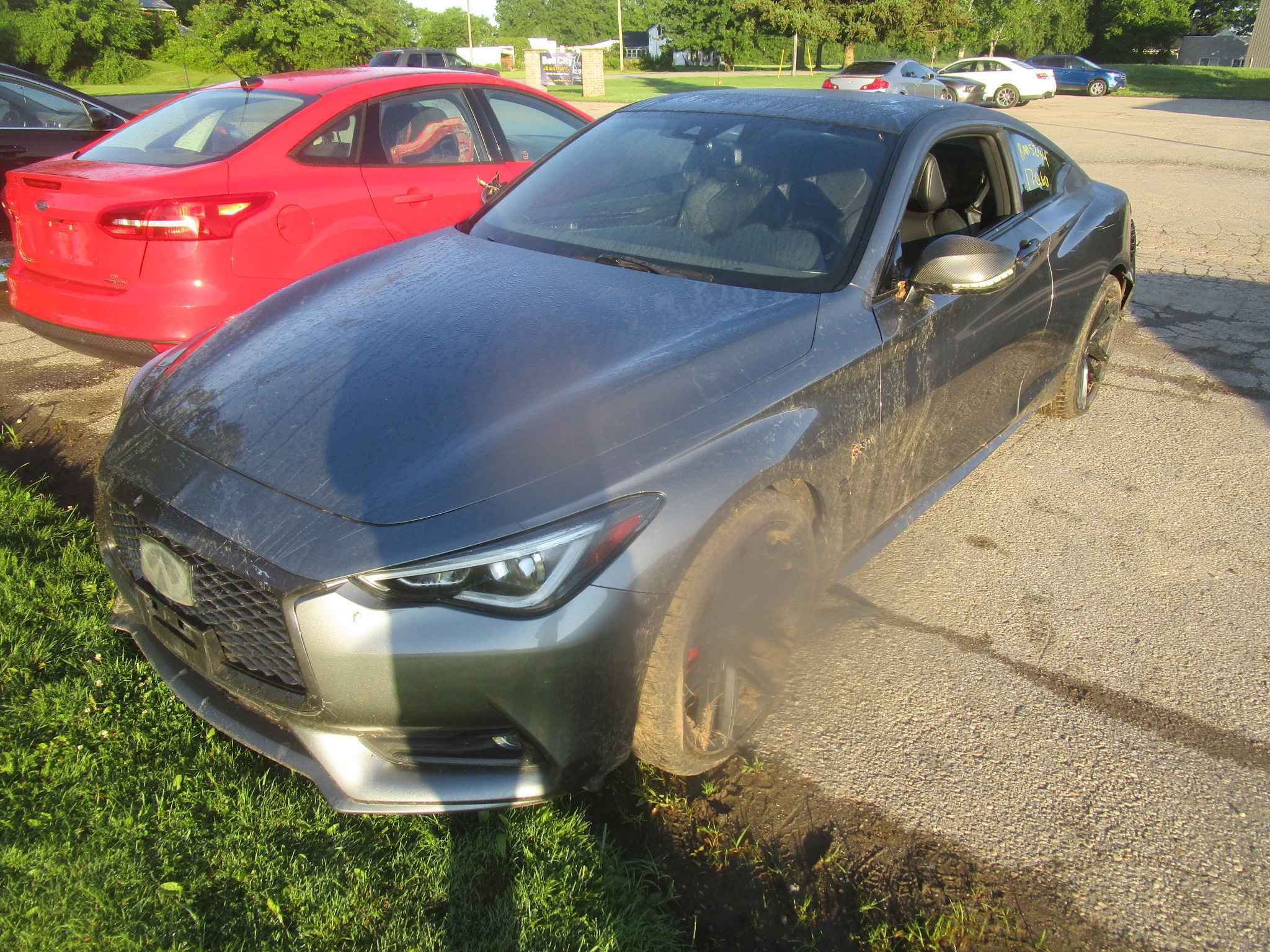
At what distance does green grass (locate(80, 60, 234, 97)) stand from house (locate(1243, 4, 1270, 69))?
162ft

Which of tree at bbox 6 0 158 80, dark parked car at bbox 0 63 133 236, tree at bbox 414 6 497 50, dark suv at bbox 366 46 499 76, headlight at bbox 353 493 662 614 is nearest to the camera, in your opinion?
headlight at bbox 353 493 662 614

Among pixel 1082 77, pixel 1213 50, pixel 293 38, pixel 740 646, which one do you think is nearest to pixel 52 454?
pixel 740 646

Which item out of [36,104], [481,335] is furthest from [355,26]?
[481,335]

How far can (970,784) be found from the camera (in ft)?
8.14

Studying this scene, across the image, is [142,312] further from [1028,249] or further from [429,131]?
[1028,249]

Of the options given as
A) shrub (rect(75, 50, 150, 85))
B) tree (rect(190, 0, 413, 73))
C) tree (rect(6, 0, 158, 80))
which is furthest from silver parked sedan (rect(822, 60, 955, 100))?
tree (rect(6, 0, 158, 80))

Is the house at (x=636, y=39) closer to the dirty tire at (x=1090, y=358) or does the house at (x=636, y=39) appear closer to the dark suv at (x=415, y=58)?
the dark suv at (x=415, y=58)

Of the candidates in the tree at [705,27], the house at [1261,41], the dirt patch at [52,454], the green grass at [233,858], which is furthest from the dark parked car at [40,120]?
the house at [1261,41]

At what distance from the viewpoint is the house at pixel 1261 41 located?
47.6 m

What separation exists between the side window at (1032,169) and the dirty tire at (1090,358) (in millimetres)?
606

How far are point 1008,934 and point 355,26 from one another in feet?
107

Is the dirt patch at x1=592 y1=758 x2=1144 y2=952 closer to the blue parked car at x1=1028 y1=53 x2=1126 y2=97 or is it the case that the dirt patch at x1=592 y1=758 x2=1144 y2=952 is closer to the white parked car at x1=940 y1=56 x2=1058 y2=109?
the white parked car at x1=940 y1=56 x2=1058 y2=109

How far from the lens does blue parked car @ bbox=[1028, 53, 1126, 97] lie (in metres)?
33.0

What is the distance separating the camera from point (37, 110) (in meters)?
6.93
